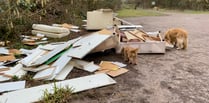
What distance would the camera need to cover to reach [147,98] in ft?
10.5

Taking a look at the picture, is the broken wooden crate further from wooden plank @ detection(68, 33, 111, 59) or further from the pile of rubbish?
wooden plank @ detection(68, 33, 111, 59)

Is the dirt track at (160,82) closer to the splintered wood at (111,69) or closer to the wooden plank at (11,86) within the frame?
the splintered wood at (111,69)

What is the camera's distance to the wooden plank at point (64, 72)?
12.1 ft

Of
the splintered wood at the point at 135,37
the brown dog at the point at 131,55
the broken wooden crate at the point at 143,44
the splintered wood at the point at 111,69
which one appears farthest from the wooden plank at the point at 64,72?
the splintered wood at the point at 135,37

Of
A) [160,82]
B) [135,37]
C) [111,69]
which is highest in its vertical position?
[135,37]

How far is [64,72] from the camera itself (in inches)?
152

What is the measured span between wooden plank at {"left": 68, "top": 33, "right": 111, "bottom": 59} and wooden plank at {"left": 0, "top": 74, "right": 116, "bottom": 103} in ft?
1.86

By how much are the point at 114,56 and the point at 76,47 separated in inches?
35.6

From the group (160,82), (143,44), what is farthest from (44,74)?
(143,44)

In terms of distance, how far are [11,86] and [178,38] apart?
3.71 metres

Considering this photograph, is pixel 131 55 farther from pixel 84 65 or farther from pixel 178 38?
pixel 178 38

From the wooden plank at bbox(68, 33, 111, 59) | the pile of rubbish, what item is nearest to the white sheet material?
the pile of rubbish

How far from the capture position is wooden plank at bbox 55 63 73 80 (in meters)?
3.68

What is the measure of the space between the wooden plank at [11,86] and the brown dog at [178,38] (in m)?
3.55
